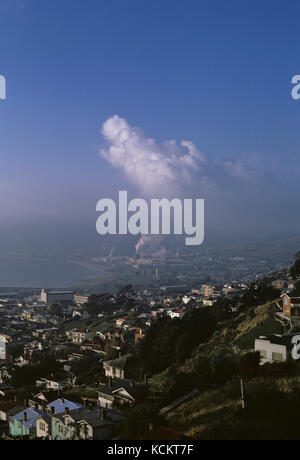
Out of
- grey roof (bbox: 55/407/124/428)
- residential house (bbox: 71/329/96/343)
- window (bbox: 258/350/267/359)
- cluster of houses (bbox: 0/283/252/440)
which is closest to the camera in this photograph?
grey roof (bbox: 55/407/124/428)

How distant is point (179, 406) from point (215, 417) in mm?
1440

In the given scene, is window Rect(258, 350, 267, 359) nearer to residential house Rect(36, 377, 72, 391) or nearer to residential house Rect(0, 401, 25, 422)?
residential house Rect(0, 401, 25, 422)

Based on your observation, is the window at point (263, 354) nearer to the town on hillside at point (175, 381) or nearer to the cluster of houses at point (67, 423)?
the town on hillside at point (175, 381)

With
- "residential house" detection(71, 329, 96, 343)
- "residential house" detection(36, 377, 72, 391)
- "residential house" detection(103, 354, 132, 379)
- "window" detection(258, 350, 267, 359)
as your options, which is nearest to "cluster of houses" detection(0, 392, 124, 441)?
"window" detection(258, 350, 267, 359)

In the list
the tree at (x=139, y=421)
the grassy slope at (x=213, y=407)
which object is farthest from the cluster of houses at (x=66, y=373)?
the grassy slope at (x=213, y=407)

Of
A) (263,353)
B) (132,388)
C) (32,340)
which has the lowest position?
(32,340)

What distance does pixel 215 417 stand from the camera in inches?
229

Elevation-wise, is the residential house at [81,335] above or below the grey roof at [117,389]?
below

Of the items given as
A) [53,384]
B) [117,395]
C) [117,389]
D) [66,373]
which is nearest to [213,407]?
[117,395]

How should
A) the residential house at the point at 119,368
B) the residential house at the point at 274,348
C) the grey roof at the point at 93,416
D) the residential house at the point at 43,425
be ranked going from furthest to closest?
the residential house at the point at 119,368 < the residential house at the point at 274,348 < the residential house at the point at 43,425 < the grey roof at the point at 93,416

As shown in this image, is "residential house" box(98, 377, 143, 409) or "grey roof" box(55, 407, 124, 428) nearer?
"grey roof" box(55, 407, 124, 428)

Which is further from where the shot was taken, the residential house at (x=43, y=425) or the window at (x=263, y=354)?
the window at (x=263, y=354)
